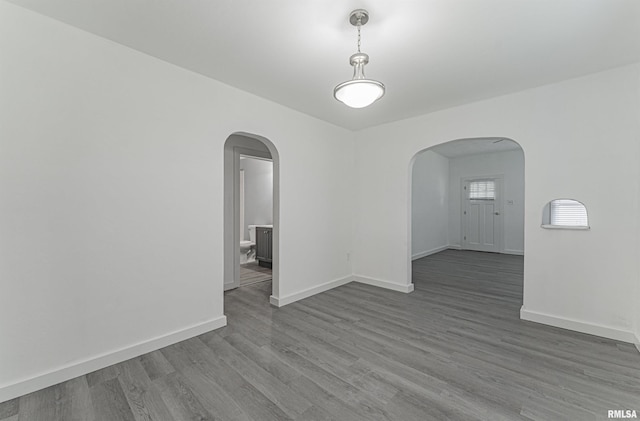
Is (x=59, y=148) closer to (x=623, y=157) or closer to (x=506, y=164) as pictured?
(x=623, y=157)

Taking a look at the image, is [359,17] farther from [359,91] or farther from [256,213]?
[256,213]

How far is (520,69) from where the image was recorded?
2.69 metres

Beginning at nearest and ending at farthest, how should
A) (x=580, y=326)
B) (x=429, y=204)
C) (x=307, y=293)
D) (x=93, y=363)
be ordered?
(x=93, y=363) < (x=580, y=326) < (x=307, y=293) < (x=429, y=204)

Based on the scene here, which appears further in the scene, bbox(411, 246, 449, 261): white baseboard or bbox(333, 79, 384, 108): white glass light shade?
bbox(411, 246, 449, 261): white baseboard

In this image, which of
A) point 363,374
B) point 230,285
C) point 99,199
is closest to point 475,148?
point 230,285

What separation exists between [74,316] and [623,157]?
503 centimetres

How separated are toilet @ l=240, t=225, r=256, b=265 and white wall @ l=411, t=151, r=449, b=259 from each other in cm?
390

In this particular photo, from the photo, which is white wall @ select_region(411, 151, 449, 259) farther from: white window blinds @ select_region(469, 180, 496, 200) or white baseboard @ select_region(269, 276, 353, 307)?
white baseboard @ select_region(269, 276, 353, 307)

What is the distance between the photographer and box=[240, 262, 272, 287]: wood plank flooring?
4.83 meters

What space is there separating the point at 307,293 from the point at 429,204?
491 centimetres

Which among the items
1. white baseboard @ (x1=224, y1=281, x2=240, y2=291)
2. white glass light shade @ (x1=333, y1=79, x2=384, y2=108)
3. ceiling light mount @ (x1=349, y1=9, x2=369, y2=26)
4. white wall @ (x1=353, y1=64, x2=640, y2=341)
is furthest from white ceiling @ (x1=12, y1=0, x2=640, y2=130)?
white baseboard @ (x1=224, y1=281, x2=240, y2=291)

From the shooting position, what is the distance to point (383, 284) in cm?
443

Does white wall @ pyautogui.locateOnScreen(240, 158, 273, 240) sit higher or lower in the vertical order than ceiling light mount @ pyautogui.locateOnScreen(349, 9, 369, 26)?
lower

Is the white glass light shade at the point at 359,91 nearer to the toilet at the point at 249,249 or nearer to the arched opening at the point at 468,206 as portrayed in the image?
the arched opening at the point at 468,206
